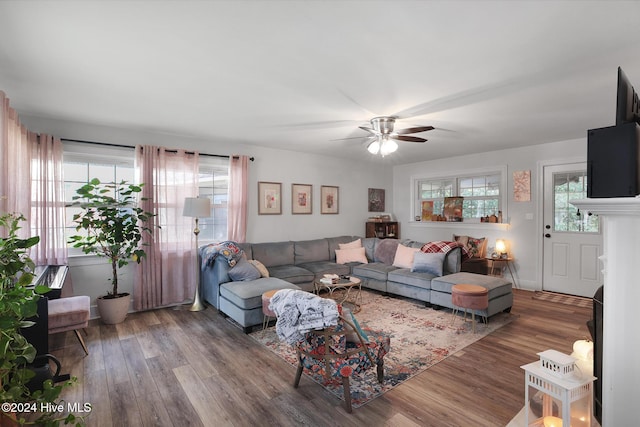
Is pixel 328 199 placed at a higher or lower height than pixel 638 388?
Result: higher

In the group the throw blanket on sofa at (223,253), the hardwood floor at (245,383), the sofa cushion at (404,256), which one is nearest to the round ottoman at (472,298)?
the hardwood floor at (245,383)

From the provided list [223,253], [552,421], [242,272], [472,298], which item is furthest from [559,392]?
[223,253]

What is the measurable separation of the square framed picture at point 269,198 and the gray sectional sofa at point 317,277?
0.60 meters

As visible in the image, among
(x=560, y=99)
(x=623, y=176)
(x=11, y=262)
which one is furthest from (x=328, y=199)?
(x=11, y=262)

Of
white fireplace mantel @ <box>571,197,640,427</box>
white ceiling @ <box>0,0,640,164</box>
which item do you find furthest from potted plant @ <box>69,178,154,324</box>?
white fireplace mantel @ <box>571,197,640,427</box>

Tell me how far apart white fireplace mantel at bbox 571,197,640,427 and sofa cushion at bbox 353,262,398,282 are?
3.43 m

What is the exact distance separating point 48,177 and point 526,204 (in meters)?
6.93

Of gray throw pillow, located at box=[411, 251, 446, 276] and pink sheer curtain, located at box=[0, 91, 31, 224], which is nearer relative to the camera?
pink sheer curtain, located at box=[0, 91, 31, 224]

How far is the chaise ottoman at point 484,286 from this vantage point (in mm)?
3862

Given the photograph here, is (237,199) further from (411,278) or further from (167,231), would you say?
(411,278)

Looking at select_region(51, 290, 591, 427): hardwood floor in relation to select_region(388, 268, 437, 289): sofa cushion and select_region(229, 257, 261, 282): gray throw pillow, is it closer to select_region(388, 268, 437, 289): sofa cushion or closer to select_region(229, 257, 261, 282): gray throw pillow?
select_region(229, 257, 261, 282): gray throw pillow

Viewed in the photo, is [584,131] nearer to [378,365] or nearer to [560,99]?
[560,99]

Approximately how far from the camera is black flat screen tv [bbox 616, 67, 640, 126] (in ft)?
4.79

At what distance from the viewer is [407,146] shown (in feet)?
17.4
